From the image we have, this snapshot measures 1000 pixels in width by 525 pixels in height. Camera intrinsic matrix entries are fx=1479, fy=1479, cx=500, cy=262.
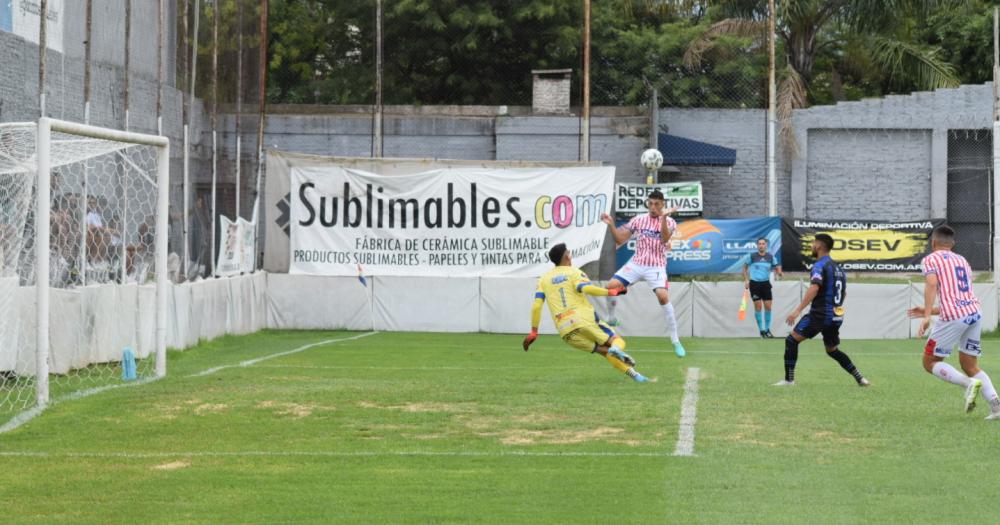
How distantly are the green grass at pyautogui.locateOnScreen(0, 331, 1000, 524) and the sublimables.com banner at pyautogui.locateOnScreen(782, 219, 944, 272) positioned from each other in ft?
43.6

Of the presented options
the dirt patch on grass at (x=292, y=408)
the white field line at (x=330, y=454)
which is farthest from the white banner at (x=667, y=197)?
the white field line at (x=330, y=454)

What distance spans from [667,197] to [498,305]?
6.66 metres

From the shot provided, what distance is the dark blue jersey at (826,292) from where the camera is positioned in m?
15.9

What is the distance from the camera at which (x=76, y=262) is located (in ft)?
60.8

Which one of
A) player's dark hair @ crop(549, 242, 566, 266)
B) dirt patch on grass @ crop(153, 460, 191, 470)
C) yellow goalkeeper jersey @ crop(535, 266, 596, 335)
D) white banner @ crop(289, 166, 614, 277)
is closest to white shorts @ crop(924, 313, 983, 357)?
yellow goalkeeper jersey @ crop(535, 266, 596, 335)

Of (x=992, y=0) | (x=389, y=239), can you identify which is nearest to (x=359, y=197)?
(x=389, y=239)

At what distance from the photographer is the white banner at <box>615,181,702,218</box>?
3216cm

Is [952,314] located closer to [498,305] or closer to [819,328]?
[819,328]

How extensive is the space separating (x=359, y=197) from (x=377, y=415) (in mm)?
16402

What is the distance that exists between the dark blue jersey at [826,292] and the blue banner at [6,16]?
49.2 feet

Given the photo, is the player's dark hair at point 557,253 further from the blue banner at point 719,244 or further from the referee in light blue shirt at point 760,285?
the blue banner at point 719,244

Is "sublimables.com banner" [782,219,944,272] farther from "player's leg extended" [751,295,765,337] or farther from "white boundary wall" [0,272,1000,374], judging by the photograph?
"player's leg extended" [751,295,765,337]

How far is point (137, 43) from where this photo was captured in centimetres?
2498

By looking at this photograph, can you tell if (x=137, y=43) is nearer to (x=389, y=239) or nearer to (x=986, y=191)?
(x=389, y=239)
